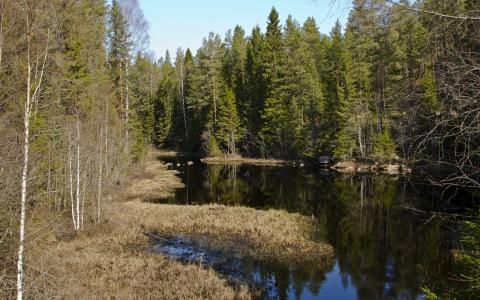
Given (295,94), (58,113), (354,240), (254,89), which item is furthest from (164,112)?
(354,240)

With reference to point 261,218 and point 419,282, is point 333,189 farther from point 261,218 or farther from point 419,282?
point 419,282

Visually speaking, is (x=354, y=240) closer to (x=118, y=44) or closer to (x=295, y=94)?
(x=118, y=44)

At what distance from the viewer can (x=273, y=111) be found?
5441cm

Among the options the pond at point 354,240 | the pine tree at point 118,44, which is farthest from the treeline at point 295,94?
the pine tree at point 118,44

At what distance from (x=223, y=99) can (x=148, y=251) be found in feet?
145

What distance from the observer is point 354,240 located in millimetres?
18109

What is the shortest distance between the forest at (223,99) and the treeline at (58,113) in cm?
6

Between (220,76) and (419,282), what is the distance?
55.2 m

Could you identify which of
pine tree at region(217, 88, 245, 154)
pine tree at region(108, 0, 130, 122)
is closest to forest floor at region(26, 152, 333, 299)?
pine tree at region(108, 0, 130, 122)

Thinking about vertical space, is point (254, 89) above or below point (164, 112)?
above

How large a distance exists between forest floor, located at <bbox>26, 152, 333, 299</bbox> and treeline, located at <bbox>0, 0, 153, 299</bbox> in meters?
0.98

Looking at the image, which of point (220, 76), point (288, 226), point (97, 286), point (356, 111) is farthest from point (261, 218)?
point (220, 76)

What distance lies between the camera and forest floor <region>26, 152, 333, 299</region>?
11.0 meters

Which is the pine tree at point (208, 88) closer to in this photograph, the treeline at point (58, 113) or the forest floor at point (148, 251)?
the treeline at point (58, 113)
